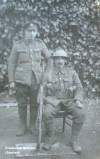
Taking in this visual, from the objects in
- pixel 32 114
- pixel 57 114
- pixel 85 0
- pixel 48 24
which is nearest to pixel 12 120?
pixel 32 114

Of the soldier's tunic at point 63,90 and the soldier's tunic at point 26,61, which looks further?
the soldier's tunic at point 26,61

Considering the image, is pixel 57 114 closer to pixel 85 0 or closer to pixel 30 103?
pixel 30 103

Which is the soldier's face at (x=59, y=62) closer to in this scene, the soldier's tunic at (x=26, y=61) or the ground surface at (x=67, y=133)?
the soldier's tunic at (x=26, y=61)

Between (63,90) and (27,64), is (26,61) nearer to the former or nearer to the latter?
(27,64)

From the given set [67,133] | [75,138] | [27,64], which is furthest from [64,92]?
[67,133]

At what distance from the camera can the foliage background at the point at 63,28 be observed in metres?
11.0

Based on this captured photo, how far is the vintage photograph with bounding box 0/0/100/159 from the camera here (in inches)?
297

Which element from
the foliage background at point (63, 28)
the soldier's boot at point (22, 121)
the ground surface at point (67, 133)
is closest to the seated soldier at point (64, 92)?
the ground surface at point (67, 133)

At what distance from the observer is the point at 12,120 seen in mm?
9398

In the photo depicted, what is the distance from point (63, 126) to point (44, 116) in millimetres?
912

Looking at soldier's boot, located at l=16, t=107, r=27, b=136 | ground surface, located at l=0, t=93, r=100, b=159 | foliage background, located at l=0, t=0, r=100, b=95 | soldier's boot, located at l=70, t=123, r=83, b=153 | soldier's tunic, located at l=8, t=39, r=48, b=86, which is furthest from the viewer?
foliage background, located at l=0, t=0, r=100, b=95

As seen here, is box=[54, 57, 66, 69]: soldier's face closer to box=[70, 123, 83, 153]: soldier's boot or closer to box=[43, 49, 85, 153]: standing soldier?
box=[43, 49, 85, 153]: standing soldier

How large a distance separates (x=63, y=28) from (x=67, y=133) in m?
3.39

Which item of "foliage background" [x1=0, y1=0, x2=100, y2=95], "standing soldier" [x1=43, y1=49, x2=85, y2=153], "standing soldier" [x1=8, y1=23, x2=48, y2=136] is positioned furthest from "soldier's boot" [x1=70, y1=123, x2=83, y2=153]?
"foliage background" [x1=0, y1=0, x2=100, y2=95]
